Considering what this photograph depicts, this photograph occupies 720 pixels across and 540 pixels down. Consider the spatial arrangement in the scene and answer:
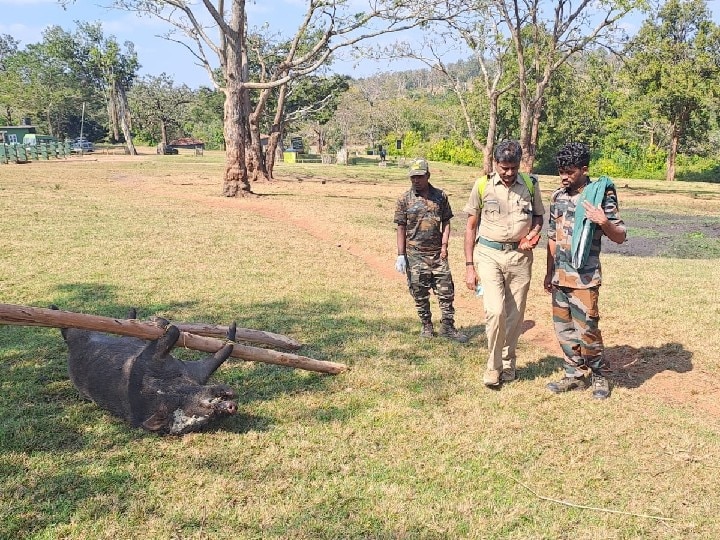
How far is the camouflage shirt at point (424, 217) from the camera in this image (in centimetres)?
581

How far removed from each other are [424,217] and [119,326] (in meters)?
3.05

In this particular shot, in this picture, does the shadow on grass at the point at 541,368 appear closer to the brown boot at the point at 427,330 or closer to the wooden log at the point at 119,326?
the brown boot at the point at 427,330

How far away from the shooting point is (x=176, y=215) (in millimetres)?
14484

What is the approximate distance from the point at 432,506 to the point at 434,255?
2.98 meters

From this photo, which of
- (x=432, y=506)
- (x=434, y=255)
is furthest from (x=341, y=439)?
(x=434, y=255)

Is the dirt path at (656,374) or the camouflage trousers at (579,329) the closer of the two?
the camouflage trousers at (579,329)

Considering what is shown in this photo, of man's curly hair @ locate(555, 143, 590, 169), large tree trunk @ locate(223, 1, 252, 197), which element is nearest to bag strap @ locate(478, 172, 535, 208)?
man's curly hair @ locate(555, 143, 590, 169)

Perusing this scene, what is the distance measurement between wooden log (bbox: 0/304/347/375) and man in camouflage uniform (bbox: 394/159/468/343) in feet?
5.25

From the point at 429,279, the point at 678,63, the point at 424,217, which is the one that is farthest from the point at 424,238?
the point at 678,63

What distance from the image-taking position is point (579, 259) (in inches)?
177

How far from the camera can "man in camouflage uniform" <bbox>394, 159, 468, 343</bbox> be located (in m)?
5.82

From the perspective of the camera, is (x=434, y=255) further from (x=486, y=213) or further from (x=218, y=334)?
(x=218, y=334)

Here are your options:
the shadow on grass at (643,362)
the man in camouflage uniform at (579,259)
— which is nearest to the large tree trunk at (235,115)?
the shadow on grass at (643,362)

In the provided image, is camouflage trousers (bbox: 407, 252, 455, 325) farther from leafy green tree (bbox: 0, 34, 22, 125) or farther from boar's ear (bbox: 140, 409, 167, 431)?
leafy green tree (bbox: 0, 34, 22, 125)
